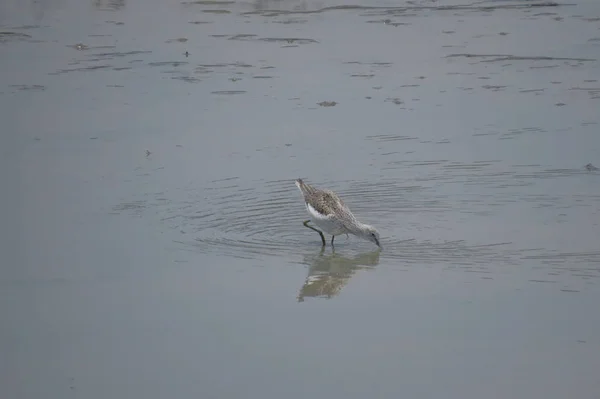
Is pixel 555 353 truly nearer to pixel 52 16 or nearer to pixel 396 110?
pixel 396 110

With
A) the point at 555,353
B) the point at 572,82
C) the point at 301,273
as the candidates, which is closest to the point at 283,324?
the point at 301,273

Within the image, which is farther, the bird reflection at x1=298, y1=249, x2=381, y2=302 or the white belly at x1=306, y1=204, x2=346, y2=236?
the white belly at x1=306, y1=204, x2=346, y2=236

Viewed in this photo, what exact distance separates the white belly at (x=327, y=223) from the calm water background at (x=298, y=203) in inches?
8.4

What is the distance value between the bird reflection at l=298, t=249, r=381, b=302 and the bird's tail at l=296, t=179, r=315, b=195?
2.35 feet

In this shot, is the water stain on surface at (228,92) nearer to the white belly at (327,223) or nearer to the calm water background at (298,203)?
the calm water background at (298,203)

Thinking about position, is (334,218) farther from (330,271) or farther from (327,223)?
(330,271)

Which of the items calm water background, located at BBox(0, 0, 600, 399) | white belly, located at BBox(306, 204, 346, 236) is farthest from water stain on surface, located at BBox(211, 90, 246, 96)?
white belly, located at BBox(306, 204, 346, 236)

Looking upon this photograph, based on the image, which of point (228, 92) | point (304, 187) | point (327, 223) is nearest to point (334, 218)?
point (327, 223)

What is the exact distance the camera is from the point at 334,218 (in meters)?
10.3

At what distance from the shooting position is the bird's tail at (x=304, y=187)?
35.5 ft

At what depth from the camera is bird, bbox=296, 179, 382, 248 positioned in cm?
1017

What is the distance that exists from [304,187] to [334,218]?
73 cm

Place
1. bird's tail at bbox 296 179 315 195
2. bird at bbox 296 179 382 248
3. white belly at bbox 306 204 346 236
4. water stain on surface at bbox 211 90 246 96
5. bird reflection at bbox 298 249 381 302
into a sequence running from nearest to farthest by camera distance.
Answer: bird reflection at bbox 298 249 381 302, bird at bbox 296 179 382 248, white belly at bbox 306 204 346 236, bird's tail at bbox 296 179 315 195, water stain on surface at bbox 211 90 246 96

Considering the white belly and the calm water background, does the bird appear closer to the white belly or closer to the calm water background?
the white belly
